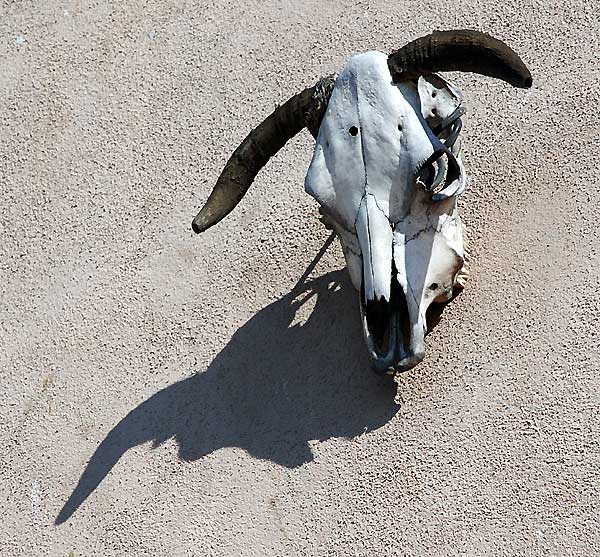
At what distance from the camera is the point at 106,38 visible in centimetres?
373

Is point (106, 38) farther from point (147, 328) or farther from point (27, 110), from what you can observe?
point (147, 328)

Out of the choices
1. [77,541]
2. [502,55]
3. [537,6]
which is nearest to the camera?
[502,55]

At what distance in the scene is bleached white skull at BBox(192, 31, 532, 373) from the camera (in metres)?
2.76

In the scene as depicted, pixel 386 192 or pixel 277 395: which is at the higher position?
pixel 386 192

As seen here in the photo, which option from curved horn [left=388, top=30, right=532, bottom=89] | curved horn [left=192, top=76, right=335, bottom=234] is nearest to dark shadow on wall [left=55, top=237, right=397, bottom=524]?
curved horn [left=192, top=76, right=335, bottom=234]

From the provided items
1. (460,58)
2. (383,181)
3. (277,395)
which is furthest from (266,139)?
(277,395)

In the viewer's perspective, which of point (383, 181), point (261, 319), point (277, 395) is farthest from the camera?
point (261, 319)

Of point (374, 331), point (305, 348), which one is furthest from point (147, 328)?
point (374, 331)

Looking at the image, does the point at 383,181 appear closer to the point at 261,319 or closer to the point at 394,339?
the point at 394,339

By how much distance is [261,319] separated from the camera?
3195mm

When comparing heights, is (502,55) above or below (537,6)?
above

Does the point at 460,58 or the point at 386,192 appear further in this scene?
the point at 386,192

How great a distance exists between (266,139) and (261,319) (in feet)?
1.68

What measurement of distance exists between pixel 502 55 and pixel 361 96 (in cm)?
33
